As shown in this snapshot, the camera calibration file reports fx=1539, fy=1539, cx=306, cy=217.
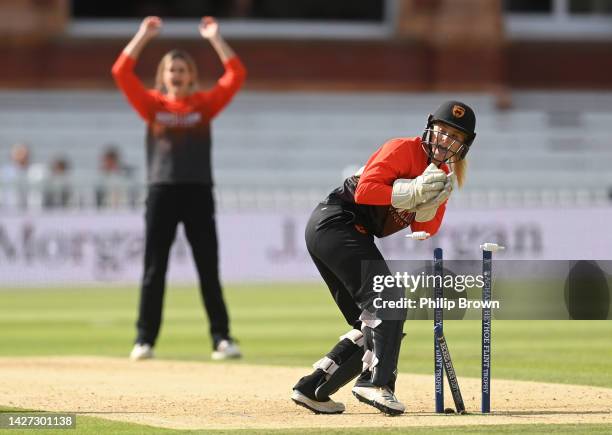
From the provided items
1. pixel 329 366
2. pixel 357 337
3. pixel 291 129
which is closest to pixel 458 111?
pixel 357 337

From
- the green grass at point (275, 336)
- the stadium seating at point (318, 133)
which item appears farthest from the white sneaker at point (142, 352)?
the stadium seating at point (318, 133)

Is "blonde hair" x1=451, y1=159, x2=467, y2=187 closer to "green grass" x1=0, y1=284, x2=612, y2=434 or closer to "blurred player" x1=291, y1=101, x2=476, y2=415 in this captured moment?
"blurred player" x1=291, y1=101, x2=476, y2=415

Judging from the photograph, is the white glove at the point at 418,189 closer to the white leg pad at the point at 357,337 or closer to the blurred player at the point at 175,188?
the white leg pad at the point at 357,337

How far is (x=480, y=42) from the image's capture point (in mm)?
29906

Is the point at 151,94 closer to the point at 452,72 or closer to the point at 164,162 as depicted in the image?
the point at 164,162

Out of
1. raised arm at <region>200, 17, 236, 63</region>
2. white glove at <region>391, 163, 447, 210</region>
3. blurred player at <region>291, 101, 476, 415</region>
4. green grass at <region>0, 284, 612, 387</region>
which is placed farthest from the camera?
raised arm at <region>200, 17, 236, 63</region>

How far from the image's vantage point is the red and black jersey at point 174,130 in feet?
39.7

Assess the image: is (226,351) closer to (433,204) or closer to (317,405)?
(317,405)

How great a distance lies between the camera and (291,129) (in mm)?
28297

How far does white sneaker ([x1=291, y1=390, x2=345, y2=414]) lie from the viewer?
28.3 ft

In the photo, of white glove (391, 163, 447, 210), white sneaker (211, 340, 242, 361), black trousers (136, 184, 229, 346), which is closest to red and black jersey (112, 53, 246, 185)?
black trousers (136, 184, 229, 346)

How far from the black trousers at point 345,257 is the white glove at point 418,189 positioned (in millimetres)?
370

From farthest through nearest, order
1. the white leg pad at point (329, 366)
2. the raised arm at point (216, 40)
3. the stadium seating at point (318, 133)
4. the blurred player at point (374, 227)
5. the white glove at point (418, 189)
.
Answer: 1. the stadium seating at point (318, 133)
2. the raised arm at point (216, 40)
3. the white leg pad at point (329, 366)
4. the blurred player at point (374, 227)
5. the white glove at point (418, 189)

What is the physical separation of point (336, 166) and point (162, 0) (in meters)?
5.45
